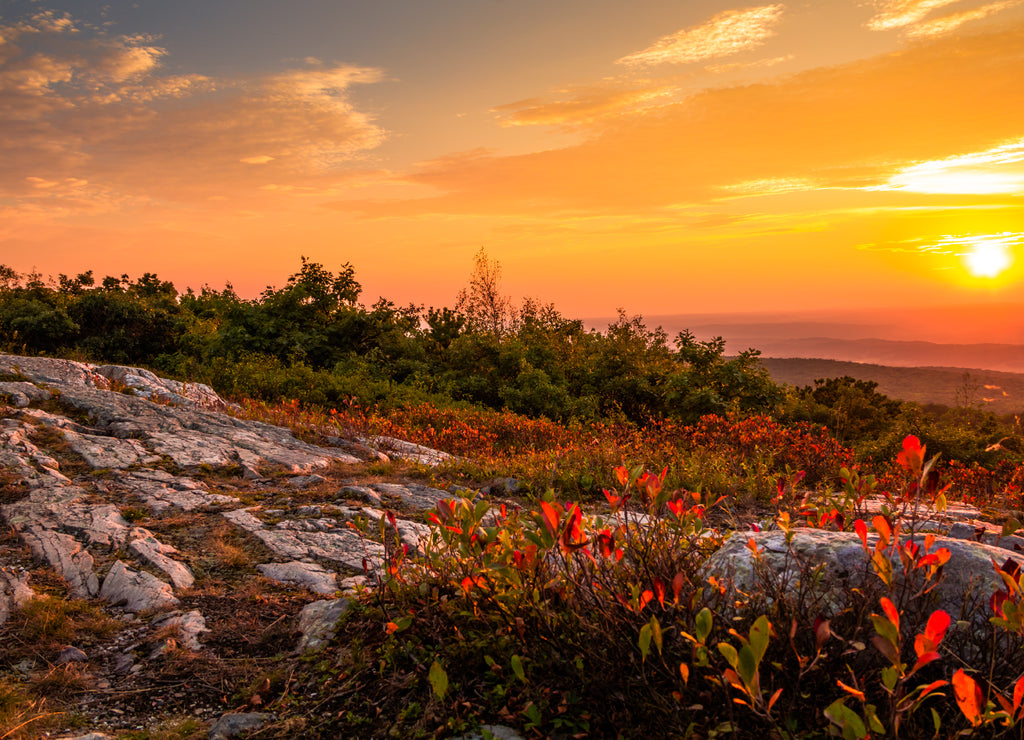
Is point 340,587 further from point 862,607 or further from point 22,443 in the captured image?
point 22,443

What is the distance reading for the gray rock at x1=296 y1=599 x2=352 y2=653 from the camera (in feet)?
10.2

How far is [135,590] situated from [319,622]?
1396 millimetres

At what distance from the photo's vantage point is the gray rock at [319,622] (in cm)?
310

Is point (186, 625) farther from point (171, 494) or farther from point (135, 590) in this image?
point (171, 494)

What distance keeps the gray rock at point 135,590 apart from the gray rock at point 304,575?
2.01 ft

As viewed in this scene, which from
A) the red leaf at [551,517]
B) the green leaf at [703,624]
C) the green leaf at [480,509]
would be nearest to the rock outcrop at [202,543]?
the green leaf at [480,509]

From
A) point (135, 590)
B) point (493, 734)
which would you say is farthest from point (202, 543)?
point (493, 734)

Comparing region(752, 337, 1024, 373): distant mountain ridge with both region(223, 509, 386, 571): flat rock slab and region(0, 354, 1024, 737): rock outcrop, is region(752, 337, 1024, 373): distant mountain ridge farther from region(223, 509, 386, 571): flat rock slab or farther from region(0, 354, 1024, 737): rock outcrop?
region(223, 509, 386, 571): flat rock slab

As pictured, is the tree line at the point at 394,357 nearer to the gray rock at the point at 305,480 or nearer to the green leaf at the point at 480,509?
the gray rock at the point at 305,480

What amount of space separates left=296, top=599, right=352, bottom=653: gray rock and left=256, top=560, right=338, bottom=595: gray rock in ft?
1.37

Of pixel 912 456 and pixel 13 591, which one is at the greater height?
pixel 912 456

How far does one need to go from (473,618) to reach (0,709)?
6.80 feet

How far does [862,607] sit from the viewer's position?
6.88ft

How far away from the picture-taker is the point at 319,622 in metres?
3.27
